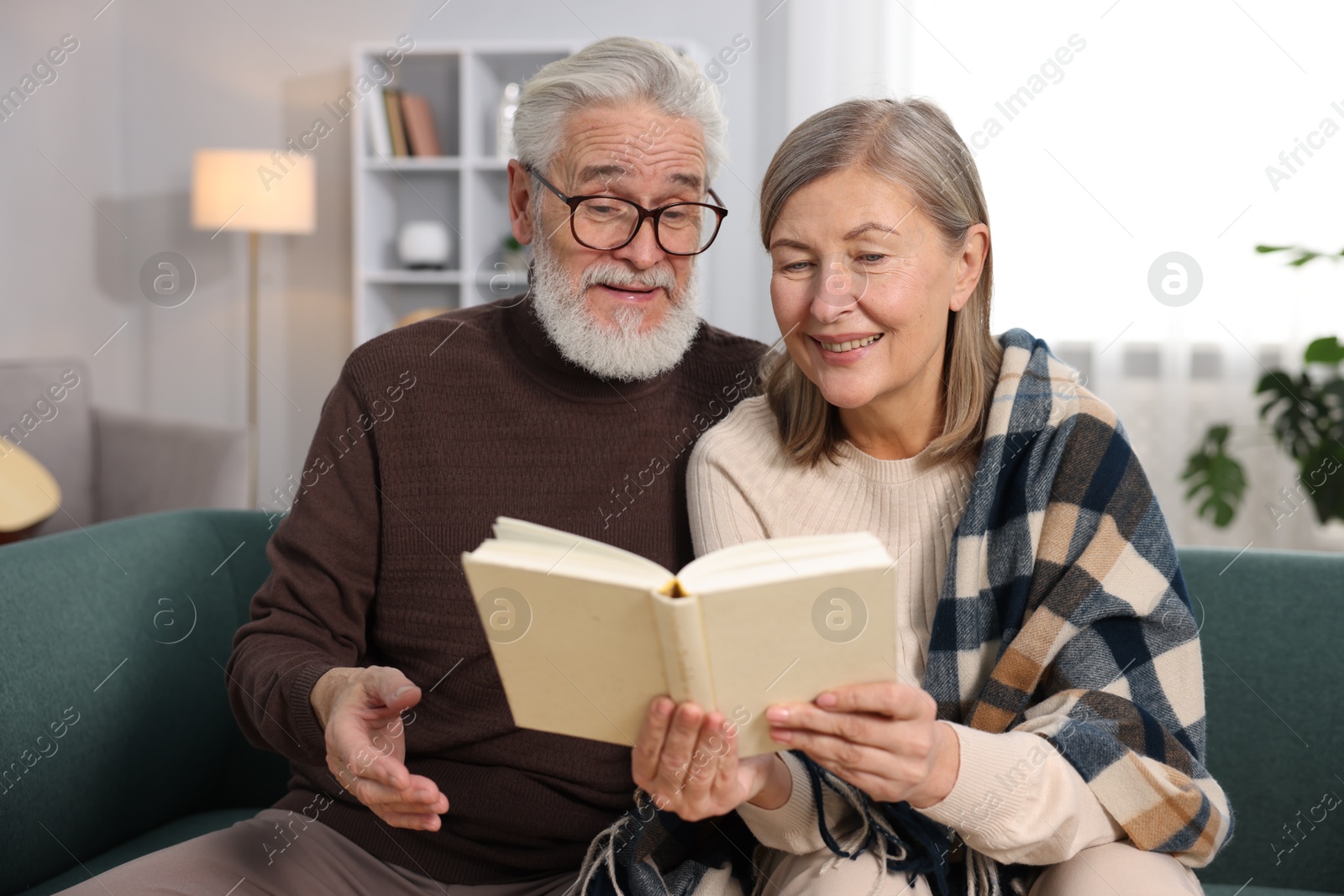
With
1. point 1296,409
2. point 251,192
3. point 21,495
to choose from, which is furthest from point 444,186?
point 1296,409

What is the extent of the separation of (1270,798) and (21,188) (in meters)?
4.61

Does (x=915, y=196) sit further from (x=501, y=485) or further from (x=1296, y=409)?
(x=1296, y=409)

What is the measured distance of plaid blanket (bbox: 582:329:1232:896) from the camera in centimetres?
105

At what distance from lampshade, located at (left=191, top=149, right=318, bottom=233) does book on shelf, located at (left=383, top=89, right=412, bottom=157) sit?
39 cm

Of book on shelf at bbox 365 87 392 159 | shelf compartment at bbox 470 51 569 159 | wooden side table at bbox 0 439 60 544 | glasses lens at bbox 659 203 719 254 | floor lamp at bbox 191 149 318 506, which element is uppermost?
shelf compartment at bbox 470 51 569 159

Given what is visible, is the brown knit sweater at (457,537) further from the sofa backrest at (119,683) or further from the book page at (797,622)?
the book page at (797,622)

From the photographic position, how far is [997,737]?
1005 millimetres

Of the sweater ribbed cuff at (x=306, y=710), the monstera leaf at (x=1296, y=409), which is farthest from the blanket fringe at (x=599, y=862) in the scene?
the monstera leaf at (x=1296, y=409)

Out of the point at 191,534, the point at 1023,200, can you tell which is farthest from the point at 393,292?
the point at 191,534

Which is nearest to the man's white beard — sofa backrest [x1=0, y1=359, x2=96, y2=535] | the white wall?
sofa backrest [x1=0, y1=359, x2=96, y2=535]

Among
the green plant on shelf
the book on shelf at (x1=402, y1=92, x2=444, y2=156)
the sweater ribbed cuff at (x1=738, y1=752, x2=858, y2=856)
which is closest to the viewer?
the sweater ribbed cuff at (x1=738, y1=752, x2=858, y2=856)

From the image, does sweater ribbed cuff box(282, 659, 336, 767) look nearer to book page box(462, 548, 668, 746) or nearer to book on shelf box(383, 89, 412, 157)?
book page box(462, 548, 668, 746)

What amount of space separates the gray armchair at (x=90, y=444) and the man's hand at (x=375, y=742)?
228 centimetres

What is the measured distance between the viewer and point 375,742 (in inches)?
41.9
